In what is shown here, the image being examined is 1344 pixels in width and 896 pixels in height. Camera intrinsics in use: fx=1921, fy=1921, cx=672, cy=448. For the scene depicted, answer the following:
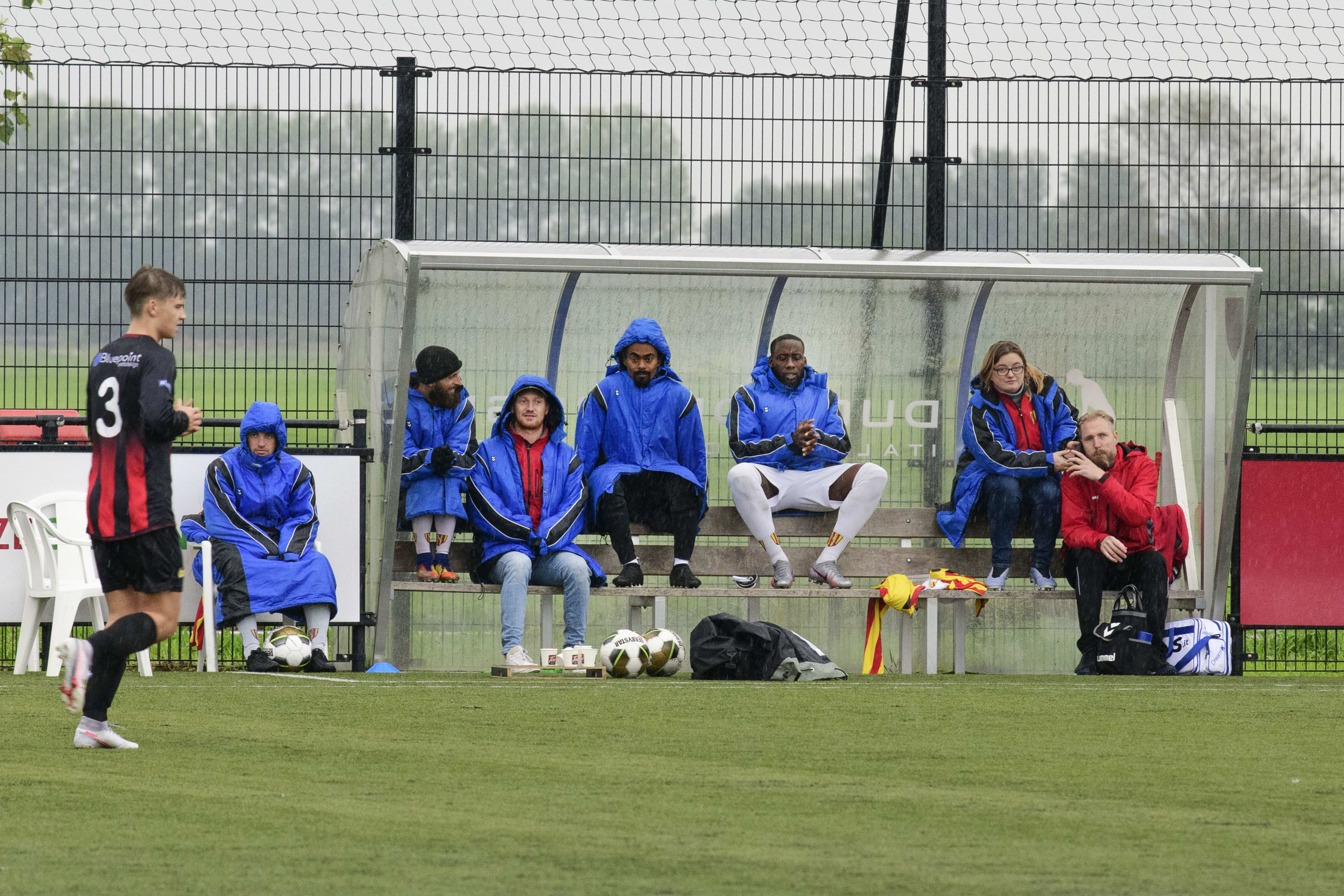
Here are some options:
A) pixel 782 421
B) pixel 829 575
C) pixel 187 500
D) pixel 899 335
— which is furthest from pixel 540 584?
pixel 899 335

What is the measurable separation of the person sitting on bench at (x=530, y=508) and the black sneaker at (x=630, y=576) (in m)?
0.09

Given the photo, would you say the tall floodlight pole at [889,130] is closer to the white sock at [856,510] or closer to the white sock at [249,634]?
the white sock at [856,510]

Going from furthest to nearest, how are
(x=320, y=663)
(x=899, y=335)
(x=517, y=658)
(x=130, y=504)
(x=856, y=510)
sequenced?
1. (x=899, y=335)
2. (x=856, y=510)
3. (x=320, y=663)
4. (x=517, y=658)
5. (x=130, y=504)

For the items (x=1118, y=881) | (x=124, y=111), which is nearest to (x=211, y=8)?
(x=124, y=111)

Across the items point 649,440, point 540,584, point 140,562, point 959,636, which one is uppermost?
point 649,440

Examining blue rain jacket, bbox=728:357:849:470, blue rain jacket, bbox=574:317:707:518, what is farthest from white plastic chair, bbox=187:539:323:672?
blue rain jacket, bbox=728:357:849:470

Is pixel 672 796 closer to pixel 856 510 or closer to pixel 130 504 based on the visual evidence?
pixel 130 504

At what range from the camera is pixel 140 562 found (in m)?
5.66

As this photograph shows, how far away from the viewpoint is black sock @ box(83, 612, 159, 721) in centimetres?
555

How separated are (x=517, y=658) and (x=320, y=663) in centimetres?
111

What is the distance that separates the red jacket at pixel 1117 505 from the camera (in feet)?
32.2

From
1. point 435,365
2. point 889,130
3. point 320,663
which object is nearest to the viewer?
point 320,663

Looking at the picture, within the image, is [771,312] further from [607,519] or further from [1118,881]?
[1118,881]

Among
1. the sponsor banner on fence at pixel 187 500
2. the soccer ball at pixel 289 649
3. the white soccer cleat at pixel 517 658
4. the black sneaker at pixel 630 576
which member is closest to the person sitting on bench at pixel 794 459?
the black sneaker at pixel 630 576
